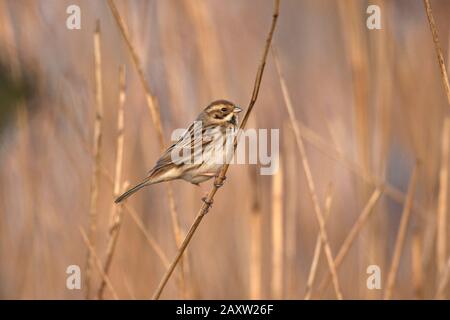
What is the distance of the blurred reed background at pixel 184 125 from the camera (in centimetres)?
281

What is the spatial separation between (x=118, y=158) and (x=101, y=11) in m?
1.01

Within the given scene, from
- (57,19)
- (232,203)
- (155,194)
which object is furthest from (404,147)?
(57,19)

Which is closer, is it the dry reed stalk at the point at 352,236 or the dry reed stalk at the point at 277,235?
the dry reed stalk at the point at 352,236

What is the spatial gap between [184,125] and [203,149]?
1.65ft

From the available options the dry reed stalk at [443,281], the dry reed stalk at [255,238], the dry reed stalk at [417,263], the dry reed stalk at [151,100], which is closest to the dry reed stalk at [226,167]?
the dry reed stalk at [151,100]

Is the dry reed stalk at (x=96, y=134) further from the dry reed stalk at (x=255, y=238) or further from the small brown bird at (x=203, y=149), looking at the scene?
the dry reed stalk at (x=255, y=238)

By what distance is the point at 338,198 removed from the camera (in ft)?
13.3

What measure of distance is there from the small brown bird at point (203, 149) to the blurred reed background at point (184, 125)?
151mm

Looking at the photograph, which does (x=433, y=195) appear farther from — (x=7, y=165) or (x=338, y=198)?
(x=7, y=165)

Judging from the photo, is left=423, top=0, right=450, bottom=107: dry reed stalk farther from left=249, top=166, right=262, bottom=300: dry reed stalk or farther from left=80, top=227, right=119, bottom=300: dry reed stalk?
left=80, top=227, right=119, bottom=300: dry reed stalk

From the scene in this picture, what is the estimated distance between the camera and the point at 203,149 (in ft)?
8.90

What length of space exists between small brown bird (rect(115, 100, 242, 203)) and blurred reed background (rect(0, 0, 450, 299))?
0.15 m

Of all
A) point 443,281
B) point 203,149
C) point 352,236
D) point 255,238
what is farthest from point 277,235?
point 443,281

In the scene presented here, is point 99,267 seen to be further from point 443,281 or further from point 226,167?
point 443,281
